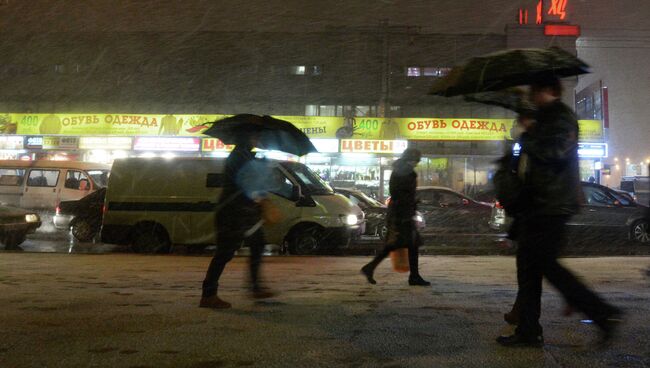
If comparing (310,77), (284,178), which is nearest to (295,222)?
(284,178)

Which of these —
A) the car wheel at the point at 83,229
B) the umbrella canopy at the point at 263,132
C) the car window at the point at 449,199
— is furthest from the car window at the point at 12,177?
the umbrella canopy at the point at 263,132

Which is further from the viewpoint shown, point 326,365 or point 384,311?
point 384,311

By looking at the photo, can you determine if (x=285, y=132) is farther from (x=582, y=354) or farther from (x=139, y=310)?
(x=582, y=354)

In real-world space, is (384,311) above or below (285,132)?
below

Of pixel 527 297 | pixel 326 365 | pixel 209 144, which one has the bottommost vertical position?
pixel 326 365

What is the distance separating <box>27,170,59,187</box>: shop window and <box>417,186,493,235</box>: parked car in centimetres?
1099

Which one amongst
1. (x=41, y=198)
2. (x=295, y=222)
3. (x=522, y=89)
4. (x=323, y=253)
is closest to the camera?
(x=522, y=89)

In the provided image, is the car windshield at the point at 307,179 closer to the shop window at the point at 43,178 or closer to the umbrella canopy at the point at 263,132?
the umbrella canopy at the point at 263,132

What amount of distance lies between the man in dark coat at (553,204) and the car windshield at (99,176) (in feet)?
51.8

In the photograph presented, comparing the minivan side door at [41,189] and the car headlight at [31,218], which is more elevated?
the minivan side door at [41,189]

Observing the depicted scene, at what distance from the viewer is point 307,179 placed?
37.9ft

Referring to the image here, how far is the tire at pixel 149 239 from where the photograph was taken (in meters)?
11.2

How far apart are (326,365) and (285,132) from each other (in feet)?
9.22

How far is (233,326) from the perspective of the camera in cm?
419
